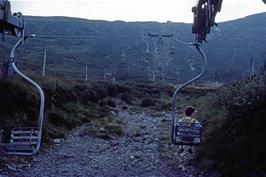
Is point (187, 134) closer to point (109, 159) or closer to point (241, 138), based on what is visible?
point (241, 138)

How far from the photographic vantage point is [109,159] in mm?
15977

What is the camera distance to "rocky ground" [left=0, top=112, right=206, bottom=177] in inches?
544

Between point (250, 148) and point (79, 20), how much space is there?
115 metres

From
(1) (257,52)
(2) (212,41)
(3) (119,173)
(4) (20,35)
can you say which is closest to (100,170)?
(3) (119,173)

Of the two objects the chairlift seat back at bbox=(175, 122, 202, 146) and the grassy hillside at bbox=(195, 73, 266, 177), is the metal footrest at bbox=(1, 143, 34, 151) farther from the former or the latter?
the grassy hillside at bbox=(195, 73, 266, 177)

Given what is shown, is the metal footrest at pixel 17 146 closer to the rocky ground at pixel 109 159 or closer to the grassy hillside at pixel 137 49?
the rocky ground at pixel 109 159

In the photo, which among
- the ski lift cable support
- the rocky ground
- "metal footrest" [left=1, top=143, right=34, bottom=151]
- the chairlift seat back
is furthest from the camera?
the rocky ground

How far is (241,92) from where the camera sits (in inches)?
561

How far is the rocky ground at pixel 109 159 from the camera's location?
45.3 ft

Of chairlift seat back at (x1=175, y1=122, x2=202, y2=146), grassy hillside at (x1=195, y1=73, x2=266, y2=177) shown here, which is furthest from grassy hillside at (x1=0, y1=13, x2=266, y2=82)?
chairlift seat back at (x1=175, y1=122, x2=202, y2=146)

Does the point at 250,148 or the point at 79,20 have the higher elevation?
the point at 79,20

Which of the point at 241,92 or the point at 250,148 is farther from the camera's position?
the point at 241,92

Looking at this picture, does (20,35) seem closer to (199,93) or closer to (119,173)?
(119,173)

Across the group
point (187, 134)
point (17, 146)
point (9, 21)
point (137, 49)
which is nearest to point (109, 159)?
point (187, 134)
